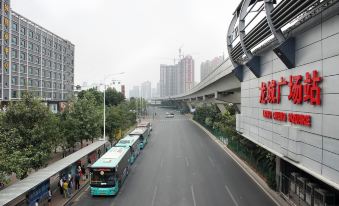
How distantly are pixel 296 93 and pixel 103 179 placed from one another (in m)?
13.2

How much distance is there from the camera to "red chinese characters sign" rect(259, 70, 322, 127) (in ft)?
42.2

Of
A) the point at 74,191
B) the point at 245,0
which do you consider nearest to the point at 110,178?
the point at 74,191

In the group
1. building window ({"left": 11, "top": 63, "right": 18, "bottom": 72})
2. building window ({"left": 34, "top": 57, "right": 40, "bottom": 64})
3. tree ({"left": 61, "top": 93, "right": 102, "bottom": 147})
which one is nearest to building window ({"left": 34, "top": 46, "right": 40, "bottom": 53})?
building window ({"left": 34, "top": 57, "right": 40, "bottom": 64})

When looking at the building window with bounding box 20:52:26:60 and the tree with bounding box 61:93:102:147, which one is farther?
the building window with bounding box 20:52:26:60

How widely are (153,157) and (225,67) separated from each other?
Result: 1296cm

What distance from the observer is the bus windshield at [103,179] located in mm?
20250

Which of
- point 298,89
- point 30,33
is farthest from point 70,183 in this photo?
point 30,33

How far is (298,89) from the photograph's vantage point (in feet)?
48.1

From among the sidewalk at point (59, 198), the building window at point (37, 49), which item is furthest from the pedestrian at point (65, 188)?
the building window at point (37, 49)

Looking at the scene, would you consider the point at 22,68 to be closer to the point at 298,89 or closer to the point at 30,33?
the point at 30,33

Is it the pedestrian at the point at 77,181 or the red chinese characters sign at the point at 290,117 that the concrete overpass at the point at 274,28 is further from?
the pedestrian at the point at 77,181

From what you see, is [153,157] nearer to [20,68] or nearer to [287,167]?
[287,167]

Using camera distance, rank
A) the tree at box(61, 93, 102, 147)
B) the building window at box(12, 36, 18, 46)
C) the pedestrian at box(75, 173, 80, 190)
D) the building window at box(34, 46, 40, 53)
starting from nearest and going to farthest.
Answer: the pedestrian at box(75, 173, 80, 190) < the tree at box(61, 93, 102, 147) < the building window at box(12, 36, 18, 46) < the building window at box(34, 46, 40, 53)

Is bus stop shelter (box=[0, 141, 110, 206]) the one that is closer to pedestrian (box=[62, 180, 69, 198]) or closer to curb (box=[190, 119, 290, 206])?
pedestrian (box=[62, 180, 69, 198])
